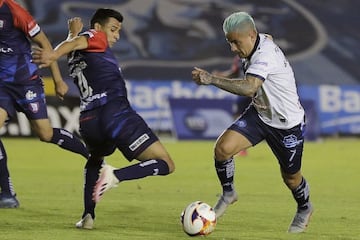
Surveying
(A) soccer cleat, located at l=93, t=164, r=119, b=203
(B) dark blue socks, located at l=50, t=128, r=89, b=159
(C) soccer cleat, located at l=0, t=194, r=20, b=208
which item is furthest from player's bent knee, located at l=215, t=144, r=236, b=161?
(C) soccer cleat, located at l=0, t=194, r=20, b=208

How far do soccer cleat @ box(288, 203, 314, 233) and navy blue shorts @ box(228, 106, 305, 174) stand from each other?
44 cm

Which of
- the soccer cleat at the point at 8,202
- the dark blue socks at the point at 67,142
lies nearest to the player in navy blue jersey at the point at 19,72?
the soccer cleat at the point at 8,202

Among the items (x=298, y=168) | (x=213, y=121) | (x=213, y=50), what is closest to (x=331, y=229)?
(x=298, y=168)

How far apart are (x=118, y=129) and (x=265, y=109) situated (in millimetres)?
1398

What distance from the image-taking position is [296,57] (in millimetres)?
29969

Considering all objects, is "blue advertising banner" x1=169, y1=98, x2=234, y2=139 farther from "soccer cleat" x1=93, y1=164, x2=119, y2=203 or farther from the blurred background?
"soccer cleat" x1=93, y1=164, x2=119, y2=203

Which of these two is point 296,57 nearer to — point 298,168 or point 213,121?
point 213,121

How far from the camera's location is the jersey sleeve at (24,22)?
33.6 feet

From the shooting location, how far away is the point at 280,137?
917 cm

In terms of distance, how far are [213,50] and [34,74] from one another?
1947cm

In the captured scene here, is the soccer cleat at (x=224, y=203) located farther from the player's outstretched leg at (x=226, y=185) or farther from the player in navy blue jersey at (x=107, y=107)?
the player in navy blue jersey at (x=107, y=107)

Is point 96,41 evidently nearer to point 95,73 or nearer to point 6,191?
point 95,73

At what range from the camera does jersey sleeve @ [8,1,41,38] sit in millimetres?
10234

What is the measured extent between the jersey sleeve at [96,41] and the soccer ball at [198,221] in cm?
166
